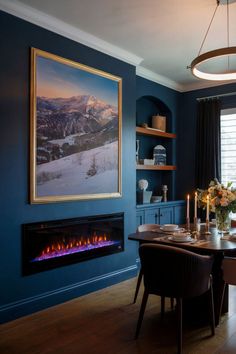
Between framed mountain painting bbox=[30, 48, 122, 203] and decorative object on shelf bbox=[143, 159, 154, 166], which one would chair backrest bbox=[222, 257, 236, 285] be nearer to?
framed mountain painting bbox=[30, 48, 122, 203]

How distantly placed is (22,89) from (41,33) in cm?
64

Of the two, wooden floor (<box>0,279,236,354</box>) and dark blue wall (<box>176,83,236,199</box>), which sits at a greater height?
dark blue wall (<box>176,83,236,199</box>)

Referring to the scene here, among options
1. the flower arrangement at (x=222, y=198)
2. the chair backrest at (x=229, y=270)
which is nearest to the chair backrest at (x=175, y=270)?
the chair backrest at (x=229, y=270)

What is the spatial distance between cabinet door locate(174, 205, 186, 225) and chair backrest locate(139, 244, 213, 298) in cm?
269

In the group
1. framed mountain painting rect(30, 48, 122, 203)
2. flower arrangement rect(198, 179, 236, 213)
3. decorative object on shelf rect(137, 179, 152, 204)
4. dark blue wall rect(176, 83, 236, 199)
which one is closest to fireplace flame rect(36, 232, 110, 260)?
framed mountain painting rect(30, 48, 122, 203)

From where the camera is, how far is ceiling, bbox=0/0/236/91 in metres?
2.97

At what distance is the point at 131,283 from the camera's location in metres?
4.00

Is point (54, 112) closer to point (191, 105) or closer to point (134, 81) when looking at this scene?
point (134, 81)

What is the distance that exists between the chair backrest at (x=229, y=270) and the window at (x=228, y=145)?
251 centimetres

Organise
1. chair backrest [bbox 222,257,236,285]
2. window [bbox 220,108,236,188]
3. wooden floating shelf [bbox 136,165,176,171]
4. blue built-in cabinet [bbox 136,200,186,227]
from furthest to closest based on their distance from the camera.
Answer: window [bbox 220,108,236,188] → wooden floating shelf [bbox 136,165,176,171] → blue built-in cabinet [bbox 136,200,186,227] → chair backrest [bbox 222,257,236,285]

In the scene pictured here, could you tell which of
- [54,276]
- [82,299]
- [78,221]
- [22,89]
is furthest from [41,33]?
[82,299]

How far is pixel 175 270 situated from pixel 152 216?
2.34 meters

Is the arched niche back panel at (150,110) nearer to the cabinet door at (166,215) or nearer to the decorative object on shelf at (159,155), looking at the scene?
the decorative object on shelf at (159,155)

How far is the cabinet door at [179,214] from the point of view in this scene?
206 inches
